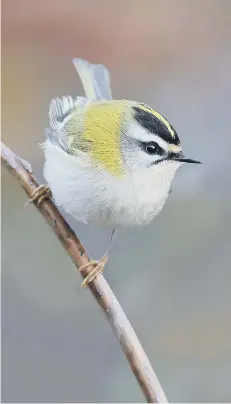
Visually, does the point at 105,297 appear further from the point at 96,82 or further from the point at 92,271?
the point at 96,82

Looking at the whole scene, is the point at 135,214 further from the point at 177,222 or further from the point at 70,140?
the point at 177,222

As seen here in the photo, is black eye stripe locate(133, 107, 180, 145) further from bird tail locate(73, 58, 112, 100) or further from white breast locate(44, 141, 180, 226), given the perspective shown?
bird tail locate(73, 58, 112, 100)

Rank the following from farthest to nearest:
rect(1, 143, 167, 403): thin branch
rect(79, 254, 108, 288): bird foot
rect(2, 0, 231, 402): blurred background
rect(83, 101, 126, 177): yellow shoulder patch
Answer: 1. rect(2, 0, 231, 402): blurred background
2. rect(83, 101, 126, 177): yellow shoulder patch
3. rect(79, 254, 108, 288): bird foot
4. rect(1, 143, 167, 403): thin branch

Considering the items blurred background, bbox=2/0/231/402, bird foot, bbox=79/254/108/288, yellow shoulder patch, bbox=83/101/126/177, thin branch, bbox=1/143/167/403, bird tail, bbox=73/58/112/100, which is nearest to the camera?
thin branch, bbox=1/143/167/403

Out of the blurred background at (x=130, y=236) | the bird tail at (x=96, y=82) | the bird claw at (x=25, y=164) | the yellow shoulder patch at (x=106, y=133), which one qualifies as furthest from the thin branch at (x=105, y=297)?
the blurred background at (x=130, y=236)

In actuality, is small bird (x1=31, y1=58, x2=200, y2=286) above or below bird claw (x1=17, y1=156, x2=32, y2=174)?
below

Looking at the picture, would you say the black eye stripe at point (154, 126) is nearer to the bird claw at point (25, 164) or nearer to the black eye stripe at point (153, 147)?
the black eye stripe at point (153, 147)

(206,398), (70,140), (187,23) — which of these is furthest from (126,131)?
(187,23)

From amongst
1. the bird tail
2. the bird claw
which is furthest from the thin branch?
the bird tail

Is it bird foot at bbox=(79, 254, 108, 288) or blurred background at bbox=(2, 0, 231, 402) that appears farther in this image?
blurred background at bbox=(2, 0, 231, 402)
